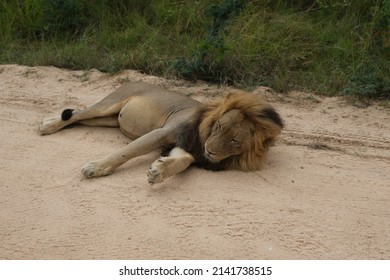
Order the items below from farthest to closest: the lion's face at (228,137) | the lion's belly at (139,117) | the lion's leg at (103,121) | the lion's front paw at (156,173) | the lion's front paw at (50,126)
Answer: the lion's leg at (103,121), the lion's front paw at (50,126), the lion's belly at (139,117), the lion's face at (228,137), the lion's front paw at (156,173)

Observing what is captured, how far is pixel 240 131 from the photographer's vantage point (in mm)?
3518

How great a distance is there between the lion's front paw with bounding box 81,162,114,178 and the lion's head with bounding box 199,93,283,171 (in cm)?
61

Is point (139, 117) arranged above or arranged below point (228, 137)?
below

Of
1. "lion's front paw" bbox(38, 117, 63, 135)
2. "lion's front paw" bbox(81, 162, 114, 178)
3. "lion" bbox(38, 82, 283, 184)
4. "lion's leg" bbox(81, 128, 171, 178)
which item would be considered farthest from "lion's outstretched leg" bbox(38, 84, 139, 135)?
"lion's front paw" bbox(81, 162, 114, 178)

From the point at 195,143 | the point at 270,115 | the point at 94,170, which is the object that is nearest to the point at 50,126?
the point at 94,170

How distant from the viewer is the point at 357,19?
578 cm

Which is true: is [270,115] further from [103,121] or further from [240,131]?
[103,121]

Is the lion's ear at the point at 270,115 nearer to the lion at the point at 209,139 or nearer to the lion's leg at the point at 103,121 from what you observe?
the lion at the point at 209,139

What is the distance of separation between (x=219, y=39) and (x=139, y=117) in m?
1.38

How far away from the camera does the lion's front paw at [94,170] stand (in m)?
3.58

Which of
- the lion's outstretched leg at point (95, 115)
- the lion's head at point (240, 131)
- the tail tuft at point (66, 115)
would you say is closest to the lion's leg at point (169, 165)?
the lion's head at point (240, 131)

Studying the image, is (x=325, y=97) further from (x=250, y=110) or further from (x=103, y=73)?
(x=103, y=73)

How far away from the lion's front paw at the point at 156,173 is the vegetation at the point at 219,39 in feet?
6.41

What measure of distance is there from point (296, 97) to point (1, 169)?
7.96ft
